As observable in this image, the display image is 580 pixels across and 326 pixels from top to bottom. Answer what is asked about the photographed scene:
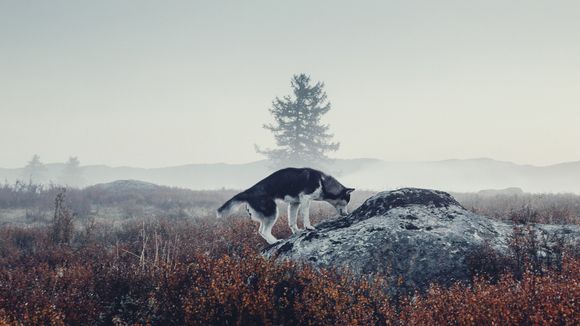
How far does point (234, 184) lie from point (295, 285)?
112 m

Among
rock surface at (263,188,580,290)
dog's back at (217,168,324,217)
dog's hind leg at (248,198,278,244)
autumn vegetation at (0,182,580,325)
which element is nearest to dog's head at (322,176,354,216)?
dog's back at (217,168,324,217)

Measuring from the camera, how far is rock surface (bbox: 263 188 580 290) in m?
5.45

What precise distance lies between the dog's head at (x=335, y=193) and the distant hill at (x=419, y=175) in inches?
3878

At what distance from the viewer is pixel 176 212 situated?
19.1 m

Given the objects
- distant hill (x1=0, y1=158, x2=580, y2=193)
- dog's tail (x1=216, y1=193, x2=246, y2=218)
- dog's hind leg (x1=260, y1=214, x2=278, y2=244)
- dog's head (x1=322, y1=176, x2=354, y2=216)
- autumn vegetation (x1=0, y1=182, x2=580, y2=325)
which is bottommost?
autumn vegetation (x1=0, y1=182, x2=580, y2=325)

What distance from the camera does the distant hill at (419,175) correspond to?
384 ft

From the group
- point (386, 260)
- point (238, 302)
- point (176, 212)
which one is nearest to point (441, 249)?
point (386, 260)

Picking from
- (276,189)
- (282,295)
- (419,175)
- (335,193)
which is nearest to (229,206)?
(276,189)

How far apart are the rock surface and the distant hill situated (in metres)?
100

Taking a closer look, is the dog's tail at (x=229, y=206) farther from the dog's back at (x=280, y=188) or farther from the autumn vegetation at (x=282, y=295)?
the autumn vegetation at (x=282, y=295)

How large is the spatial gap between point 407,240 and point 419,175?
13392 centimetres

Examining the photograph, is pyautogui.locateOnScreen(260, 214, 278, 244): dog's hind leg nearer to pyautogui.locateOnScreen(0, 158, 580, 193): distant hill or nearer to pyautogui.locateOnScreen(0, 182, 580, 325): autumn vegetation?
pyautogui.locateOnScreen(0, 182, 580, 325): autumn vegetation

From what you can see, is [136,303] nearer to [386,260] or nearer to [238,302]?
[238,302]

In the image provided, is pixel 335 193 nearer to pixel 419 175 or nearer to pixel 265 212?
pixel 265 212
